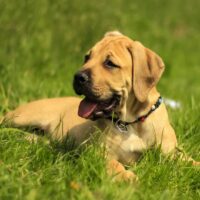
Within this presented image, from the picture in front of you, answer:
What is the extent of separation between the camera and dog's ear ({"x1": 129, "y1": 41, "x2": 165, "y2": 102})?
4883mm

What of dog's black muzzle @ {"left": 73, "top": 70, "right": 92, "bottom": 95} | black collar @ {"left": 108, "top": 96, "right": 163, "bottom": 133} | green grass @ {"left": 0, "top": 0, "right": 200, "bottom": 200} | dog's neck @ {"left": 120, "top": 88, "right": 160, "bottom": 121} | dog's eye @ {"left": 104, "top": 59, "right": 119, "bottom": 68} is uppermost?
dog's eye @ {"left": 104, "top": 59, "right": 119, "bottom": 68}

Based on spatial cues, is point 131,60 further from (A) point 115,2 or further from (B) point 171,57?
(B) point 171,57

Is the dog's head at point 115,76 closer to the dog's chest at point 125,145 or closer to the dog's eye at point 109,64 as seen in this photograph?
the dog's eye at point 109,64

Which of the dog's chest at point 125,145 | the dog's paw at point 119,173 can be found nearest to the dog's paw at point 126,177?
the dog's paw at point 119,173

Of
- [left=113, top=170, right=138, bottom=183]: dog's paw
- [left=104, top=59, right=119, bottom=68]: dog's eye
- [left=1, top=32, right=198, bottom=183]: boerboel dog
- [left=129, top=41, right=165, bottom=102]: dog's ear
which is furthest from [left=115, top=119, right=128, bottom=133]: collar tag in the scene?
[left=113, top=170, right=138, bottom=183]: dog's paw

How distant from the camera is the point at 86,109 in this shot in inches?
191

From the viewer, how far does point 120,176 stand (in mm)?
4348

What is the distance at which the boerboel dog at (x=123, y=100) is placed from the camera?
4789mm

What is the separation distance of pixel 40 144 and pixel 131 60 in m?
0.97

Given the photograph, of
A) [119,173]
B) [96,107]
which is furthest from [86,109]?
[119,173]

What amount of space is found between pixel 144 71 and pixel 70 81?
284 cm

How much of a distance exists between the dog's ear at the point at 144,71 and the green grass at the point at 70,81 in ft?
1.60

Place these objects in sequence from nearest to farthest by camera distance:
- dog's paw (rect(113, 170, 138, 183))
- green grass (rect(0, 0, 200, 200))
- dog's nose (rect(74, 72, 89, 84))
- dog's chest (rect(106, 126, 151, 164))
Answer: green grass (rect(0, 0, 200, 200)), dog's paw (rect(113, 170, 138, 183)), dog's nose (rect(74, 72, 89, 84)), dog's chest (rect(106, 126, 151, 164))

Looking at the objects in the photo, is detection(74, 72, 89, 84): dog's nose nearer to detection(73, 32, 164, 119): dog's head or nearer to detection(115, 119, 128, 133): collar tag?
detection(73, 32, 164, 119): dog's head
